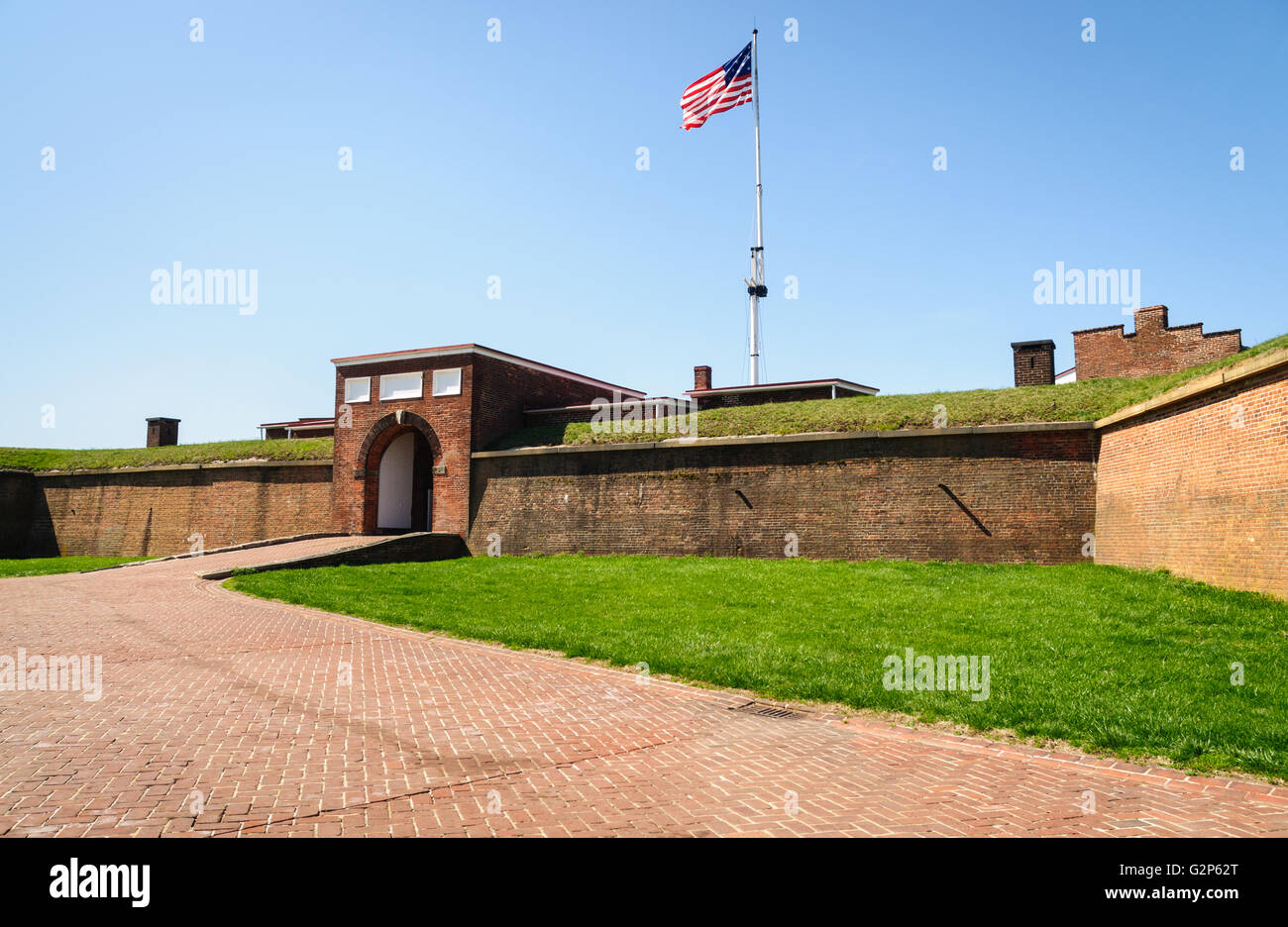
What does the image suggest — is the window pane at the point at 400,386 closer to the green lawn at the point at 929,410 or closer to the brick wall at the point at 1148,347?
the green lawn at the point at 929,410

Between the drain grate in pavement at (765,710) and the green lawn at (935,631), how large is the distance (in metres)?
0.30

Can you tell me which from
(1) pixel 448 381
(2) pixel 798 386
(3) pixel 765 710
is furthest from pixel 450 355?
(3) pixel 765 710

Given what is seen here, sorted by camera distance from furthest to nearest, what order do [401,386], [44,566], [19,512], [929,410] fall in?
[19,512] < [401,386] < [44,566] < [929,410]

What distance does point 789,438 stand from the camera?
779 inches

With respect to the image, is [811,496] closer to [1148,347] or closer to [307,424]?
[1148,347]

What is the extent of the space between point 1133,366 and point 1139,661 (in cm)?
1974

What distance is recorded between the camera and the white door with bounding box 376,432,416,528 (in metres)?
27.2

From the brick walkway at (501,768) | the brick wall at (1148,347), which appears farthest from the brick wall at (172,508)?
the brick wall at (1148,347)

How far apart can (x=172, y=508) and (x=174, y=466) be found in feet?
5.39

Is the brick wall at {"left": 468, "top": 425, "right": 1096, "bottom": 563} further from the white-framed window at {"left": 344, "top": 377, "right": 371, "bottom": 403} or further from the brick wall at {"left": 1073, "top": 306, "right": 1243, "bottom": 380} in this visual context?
the brick wall at {"left": 1073, "top": 306, "right": 1243, "bottom": 380}

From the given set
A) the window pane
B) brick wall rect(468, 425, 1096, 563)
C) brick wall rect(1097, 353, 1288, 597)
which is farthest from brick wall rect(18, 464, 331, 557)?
brick wall rect(1097, 353, 1288, 597)

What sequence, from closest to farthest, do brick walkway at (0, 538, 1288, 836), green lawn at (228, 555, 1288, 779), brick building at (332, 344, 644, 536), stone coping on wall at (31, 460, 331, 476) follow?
brick walkway at (0, 538, 1288, 836)
green lawn at (228, 555, 1288, 779)
brick building at (332, 344, 644, 536)
stone coping on wall at (31, 460, 331, 476)

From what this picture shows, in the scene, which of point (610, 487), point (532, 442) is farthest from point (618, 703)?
point (532, 442)

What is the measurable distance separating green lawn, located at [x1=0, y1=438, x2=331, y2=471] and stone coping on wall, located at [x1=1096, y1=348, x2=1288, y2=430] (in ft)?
80.0
